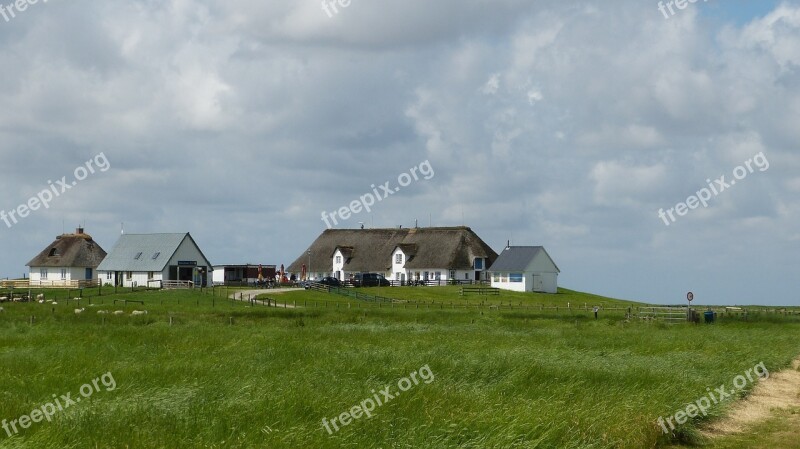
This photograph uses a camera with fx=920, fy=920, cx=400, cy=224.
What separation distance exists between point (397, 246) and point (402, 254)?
1.20m

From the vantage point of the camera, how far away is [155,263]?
8888 centimetres

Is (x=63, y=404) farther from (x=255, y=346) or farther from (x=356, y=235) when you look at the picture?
(x=356, y=235)

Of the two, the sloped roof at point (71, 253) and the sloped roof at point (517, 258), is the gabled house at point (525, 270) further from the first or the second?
the sloped roof at point (71, 253)

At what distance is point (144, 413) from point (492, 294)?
70582mm

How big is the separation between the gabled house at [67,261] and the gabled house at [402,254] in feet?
75.2

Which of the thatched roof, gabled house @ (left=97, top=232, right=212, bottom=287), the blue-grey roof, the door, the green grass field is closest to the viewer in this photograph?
the green grass field

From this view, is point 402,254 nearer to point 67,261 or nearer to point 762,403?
point 67,261

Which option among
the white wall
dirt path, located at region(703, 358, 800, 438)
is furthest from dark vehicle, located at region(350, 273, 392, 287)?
dirt path, located at region(703, 358, 800, 438)

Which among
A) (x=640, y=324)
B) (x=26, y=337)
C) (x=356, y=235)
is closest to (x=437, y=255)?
Answer: (x=356, y=235)

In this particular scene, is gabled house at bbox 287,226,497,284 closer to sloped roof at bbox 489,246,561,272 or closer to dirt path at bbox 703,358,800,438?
sloped roof at bbox 489,246,561,272

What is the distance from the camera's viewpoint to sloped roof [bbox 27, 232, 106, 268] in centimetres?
10006

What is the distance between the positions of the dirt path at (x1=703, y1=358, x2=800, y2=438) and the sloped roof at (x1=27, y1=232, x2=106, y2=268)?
279ft

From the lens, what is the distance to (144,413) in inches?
615

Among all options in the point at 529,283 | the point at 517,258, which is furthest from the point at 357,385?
the point at 517,258
